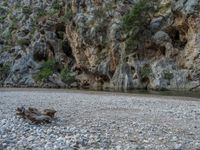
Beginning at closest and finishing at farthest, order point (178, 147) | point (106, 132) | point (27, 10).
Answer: point (178, 147), point (106, 132), point (27, 10)

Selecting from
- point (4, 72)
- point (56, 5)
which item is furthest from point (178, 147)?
point (56, 5)

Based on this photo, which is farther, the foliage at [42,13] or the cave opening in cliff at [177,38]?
the foliage at [42,13]

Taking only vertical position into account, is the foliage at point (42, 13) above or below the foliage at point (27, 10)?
below

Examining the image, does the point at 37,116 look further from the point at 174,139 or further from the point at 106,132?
the point at 174,139

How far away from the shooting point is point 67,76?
70.8 m

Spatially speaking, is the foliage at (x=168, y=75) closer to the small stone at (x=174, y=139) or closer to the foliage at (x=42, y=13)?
the small stone at (x=174, y=139)

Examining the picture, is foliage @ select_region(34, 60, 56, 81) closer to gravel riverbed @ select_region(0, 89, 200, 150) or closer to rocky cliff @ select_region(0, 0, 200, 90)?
rocky cliff @ select_region(0, 0, 200, 90)

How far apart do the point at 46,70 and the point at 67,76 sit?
4761mm

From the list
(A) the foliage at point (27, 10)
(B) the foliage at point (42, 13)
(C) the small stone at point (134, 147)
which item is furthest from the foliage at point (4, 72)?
(C) the small stone at point (134, 147)

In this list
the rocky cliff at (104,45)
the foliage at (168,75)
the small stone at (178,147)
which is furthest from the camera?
the rocky cliff at (104,45)

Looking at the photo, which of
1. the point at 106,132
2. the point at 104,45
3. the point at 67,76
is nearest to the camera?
the point at 106,132

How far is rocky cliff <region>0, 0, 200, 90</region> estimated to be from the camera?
51906 mm

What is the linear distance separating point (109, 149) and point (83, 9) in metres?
61.4

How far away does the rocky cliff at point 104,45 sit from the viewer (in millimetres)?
51906
